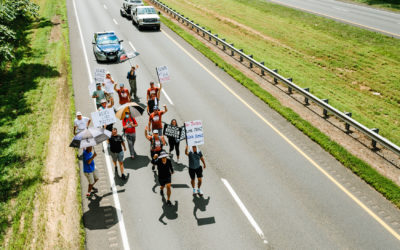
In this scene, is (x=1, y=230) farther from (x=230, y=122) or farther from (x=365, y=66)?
(x=365, y=66)

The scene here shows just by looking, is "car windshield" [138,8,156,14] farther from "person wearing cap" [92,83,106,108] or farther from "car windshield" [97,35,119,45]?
"person wearing cap" [92,83,106,108]

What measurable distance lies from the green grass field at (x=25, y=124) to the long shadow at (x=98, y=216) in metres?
1.57

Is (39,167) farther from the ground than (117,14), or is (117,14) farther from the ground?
(117,14)

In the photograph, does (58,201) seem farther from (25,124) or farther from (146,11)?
(146,11)

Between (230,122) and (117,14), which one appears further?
(117,14)

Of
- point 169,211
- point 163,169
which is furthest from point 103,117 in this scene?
point 169,211

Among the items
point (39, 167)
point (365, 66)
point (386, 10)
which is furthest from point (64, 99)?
point (386, 10)

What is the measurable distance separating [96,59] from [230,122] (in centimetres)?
1236

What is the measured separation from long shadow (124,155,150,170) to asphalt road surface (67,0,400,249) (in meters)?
0.04

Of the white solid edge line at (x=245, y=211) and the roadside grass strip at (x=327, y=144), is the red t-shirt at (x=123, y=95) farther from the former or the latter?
the roadside grass strip at (x=327, y=144)

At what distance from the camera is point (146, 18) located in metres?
29.1

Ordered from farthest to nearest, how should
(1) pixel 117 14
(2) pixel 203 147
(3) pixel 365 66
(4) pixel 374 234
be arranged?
(1) pixel 117 14
(3) pixel 365 66
(2) pixel 203 147
(4) pixel 374 234

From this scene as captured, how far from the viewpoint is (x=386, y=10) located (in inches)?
1495

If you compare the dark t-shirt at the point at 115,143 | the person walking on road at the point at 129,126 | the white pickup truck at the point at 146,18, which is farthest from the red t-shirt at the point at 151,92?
the white pickup truck at the point at 146,18
